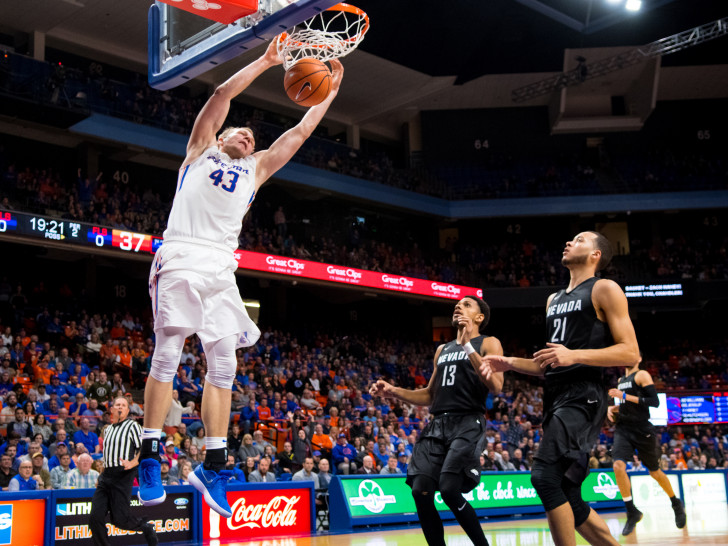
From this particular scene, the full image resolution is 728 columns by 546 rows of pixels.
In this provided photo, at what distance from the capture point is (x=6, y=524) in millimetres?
9742

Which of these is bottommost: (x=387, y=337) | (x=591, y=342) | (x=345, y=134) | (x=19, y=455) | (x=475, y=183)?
(x=19, y=455)

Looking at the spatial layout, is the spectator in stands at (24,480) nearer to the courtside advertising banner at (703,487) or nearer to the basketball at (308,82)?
the basketball at (308,82)

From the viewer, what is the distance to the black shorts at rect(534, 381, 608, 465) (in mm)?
5285

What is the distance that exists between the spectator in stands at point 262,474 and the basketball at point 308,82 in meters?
9.18

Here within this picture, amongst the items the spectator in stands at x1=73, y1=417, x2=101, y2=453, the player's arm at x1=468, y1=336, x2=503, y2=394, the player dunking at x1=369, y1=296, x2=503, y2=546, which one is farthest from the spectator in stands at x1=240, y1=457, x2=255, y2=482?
the player's arm at x1=468, y1=336, x2=503, y2=394

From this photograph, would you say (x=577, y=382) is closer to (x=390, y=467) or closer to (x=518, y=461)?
(x=390, y=467)

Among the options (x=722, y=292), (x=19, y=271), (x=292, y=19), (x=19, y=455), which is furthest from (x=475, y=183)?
(x=292, y=19)

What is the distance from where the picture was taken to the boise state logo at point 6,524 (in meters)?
9.69

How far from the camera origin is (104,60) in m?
25.4

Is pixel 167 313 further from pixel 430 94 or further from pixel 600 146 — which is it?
pixel 600 146

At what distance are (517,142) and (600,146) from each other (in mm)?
3537

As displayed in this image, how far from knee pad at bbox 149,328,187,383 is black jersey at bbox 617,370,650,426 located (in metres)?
7.79

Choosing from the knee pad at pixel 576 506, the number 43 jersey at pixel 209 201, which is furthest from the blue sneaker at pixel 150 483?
the knee pad at pixel 576 506

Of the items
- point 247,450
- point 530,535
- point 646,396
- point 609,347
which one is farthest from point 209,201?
point 247,450
